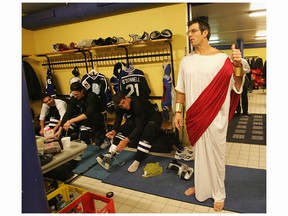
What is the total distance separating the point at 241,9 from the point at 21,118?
4.72 meters

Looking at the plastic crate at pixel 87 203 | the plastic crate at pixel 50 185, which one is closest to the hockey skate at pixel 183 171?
the plastic crate at pixel 87 203

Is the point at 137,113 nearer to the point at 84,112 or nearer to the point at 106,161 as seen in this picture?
the point at 106,161

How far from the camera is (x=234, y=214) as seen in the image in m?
1.85

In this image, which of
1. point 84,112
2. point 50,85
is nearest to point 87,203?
point 84,112

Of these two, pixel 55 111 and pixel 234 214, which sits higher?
pixel 55 111

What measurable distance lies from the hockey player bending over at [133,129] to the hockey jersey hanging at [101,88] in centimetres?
A: 74

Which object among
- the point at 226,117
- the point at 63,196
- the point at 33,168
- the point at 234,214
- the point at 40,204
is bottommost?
the point at 234,214

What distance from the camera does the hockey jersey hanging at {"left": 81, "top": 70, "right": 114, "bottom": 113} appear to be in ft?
12.2

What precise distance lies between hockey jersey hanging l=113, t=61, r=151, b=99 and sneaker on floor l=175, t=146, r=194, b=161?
0.99 metres

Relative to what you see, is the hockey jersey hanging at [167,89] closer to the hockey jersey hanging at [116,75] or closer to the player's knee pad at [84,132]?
the hockey jersey hanging at [116,75]

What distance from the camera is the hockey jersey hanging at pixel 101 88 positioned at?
371cm

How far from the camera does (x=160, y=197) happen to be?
2186 millimetres

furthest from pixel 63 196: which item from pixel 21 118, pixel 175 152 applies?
pixel 175 152

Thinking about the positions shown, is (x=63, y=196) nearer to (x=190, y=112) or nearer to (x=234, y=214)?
(x=190, y=112)
